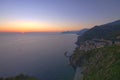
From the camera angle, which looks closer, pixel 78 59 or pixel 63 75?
pixel 63 75

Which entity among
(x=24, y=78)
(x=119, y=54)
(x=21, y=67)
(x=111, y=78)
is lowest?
(x=21, y=67)

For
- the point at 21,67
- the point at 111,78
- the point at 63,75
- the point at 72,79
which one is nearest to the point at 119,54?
the point at 111,78

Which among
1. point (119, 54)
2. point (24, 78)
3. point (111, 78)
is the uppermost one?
point (119, 54)

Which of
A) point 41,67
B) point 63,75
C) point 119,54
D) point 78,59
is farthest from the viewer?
point 41,67

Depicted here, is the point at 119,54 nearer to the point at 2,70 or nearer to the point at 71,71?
the point at 71,71

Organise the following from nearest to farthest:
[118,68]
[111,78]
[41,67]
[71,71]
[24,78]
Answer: [111,78], [118,68], [24,78], [71,71], [41,67]

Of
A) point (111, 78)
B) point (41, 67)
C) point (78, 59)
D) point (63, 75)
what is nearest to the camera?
point (111, 78)

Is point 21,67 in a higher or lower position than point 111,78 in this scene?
lower

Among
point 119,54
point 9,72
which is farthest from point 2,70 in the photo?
point 119,54

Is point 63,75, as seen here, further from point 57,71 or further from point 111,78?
point 111,78
